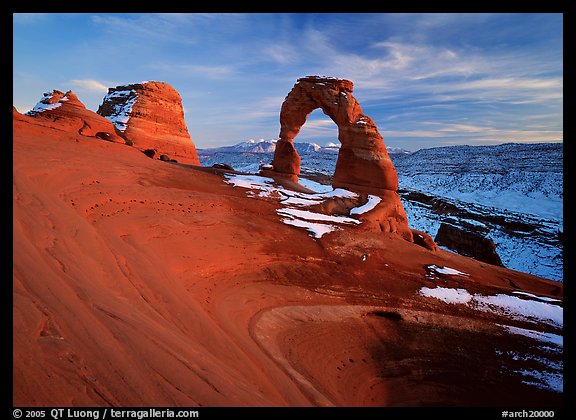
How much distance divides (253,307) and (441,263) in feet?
22.8

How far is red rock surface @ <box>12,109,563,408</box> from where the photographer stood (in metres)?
2.55

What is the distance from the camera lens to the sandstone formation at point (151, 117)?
25438 mm

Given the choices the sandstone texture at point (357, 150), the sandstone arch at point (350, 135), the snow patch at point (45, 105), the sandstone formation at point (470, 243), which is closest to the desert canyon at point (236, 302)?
the sandstone texture at point (357, 150)

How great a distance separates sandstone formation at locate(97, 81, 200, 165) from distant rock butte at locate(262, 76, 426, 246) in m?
14.4

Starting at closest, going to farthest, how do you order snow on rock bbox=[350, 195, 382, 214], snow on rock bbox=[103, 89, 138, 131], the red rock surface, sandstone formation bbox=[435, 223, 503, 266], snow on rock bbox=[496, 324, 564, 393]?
1. the red rock surface
2. snow on rock bbox=[496, 324, 564, 393]
3. snow on rock bbox=[350, 195, 382, 214]
4. sandstone formation bbox=[435, 223, 503, 266]
5. snow on rock bbox=[103, 89, 138, 131]

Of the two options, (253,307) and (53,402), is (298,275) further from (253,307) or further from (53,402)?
(53,402)

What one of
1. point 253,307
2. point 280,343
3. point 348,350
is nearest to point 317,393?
point 280,343

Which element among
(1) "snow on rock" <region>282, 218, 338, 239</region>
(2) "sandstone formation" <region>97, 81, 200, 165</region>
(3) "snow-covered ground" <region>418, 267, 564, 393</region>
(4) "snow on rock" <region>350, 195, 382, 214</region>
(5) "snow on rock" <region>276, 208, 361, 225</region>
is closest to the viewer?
(3) "snow-covered ground" <region>418, 267, 564, 393</region>

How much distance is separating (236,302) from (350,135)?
1225cm

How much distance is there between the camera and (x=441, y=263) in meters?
10.1

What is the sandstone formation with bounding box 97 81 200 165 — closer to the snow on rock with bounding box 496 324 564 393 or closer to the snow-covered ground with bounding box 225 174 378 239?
the snow-covered ground with bounding box 225 174 378 239

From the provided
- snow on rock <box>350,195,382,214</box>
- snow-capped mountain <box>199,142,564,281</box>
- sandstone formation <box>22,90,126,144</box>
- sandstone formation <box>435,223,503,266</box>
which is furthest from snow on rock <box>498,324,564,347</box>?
sandstone formation <box>22,90,126,144</box>

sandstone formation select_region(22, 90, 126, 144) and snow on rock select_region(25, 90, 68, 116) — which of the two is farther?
snow on rock select_region(25, 90, 68, 116)

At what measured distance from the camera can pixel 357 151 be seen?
52.5 feet
